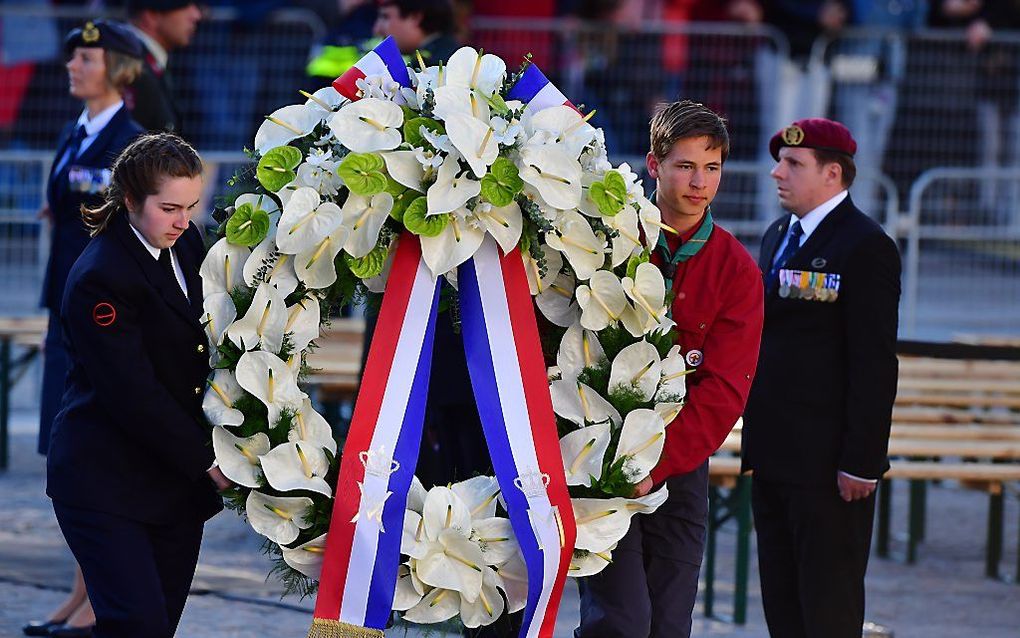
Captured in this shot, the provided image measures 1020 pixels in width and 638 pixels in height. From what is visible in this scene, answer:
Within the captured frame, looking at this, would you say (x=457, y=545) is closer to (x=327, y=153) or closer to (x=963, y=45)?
(x=327, y=153)

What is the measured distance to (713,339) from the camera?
4633 millimetres

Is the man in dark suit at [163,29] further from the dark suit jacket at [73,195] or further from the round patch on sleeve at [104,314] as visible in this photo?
the round patch on sleeve at [104,314]

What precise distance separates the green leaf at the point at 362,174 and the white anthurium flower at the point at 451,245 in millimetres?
198

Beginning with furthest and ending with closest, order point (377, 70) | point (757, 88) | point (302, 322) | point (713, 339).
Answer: point (757, 88) → point (713, 339) → point (377, 70) → point (302, 322)

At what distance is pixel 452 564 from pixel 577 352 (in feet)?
2.29

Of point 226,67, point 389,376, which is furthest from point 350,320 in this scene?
point 389,376

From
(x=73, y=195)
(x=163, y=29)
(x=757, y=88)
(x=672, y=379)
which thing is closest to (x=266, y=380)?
(x=672, y=379)

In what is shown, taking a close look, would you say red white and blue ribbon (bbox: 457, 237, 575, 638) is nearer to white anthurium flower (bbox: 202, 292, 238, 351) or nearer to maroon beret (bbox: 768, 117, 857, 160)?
white anthurium flower (bbox: 202, 292, 238, 351)

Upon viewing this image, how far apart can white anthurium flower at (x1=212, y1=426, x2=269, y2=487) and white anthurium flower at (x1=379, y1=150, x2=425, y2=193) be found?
2.48ft

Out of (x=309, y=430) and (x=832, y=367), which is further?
(x=832, y=367)

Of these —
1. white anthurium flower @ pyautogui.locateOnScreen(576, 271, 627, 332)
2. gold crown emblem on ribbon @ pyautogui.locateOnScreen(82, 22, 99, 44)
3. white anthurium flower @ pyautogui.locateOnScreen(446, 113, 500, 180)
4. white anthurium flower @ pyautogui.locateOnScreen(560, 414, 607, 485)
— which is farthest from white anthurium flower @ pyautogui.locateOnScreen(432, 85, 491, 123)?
gold crown emblem on ribbon @ pyautogui.locateOnScreen(82, 22, 99, 44)

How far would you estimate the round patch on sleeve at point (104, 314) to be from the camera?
4.29 meters

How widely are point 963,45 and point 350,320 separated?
16.4 ft

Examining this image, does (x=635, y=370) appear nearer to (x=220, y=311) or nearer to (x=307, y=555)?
(x=307, y=555)
